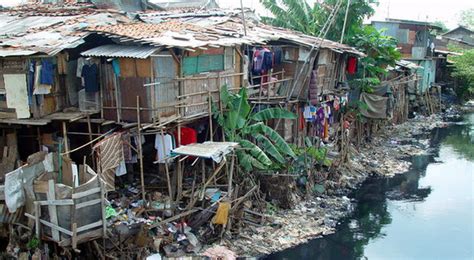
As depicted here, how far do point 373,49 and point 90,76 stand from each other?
13.2 m

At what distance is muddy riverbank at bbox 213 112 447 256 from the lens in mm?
12109

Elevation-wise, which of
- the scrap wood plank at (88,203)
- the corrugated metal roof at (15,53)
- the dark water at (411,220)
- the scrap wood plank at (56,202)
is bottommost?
the dark water at (411,220)

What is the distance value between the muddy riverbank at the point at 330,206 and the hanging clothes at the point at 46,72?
538cm

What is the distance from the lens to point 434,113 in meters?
31.7

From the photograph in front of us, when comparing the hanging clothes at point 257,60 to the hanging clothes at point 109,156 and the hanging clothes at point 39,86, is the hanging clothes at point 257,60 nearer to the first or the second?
the hanging clothes at point 109,156

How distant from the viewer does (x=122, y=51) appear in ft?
35.7

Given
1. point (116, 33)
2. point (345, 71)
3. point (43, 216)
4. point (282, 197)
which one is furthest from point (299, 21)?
point (43, 216)

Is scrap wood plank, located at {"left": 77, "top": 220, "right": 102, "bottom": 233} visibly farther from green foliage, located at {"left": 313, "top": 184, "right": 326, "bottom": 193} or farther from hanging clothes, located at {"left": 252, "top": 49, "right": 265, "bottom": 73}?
green foliage, located at {"left": 313, "top": 184, "right": 326, "bottom": 193}

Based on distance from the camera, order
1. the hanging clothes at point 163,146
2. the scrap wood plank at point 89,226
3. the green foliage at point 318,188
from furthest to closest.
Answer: the green foliage at point 318,188
the hanging clothes at point 163,146
the scrap wood plank at point 89,226

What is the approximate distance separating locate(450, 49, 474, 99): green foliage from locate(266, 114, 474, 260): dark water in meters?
11.7

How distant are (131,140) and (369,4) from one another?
11832mm

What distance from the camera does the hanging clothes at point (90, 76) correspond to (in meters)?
11.1

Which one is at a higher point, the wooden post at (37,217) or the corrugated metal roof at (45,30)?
the corrugated metal roof at (45,30)

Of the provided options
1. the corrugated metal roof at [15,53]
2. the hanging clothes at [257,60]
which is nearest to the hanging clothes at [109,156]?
the corrugated metal roof at [15,53]
